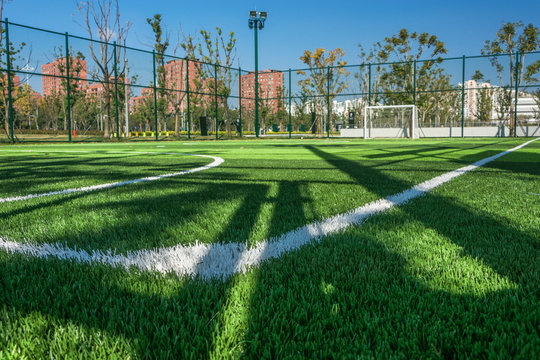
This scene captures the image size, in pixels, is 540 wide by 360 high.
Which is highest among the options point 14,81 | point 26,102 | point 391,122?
point 26,102

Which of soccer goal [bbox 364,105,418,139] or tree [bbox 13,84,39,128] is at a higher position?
tree [bbox 13,84,39,128]

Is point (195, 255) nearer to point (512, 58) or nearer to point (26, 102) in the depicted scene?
point (512, 58)

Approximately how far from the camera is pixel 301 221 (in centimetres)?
203

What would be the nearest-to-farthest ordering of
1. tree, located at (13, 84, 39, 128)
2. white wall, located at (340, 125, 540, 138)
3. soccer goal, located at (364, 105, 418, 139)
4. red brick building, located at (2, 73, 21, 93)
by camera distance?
red brick building, located at (2, 73, 21, 93) < tree, located at (13, 84, 39, 128) < soccer goal, located at (364, 105, 418, 139) < white wall, located at (340, 125, 540, 138)

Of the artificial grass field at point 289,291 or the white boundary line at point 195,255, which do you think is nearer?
the artificial grass field at point 289,291

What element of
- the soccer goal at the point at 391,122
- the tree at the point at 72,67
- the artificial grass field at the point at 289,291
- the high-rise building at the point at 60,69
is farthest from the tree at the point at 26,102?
the artificial grass field at the point at 289,291

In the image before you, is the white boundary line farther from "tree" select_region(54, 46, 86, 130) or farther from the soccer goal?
the soccer goal

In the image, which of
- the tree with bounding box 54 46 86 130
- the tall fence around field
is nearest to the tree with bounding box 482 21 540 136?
the tall fence around field

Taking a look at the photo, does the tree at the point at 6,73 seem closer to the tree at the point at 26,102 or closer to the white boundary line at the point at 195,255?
the tree at the point at 26,102

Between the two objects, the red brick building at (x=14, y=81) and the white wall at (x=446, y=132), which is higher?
the red brick building at (x=14, y=81)

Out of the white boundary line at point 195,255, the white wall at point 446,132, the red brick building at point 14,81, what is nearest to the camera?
the white boundary line at point 195,255

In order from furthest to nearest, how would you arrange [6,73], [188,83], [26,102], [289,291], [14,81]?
[26,102]
[188,83]
[14,81]
[6,73]
[289,291]

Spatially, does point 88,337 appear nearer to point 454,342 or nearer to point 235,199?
point 454,342

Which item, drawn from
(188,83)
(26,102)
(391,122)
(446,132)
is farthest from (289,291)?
(26,102)
